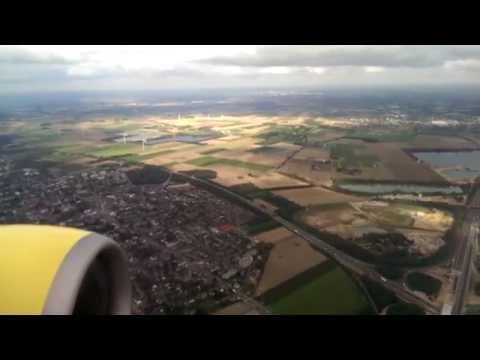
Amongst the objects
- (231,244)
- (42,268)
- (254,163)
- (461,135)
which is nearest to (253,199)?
(231,244)

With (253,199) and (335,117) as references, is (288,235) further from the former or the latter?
(335,117)

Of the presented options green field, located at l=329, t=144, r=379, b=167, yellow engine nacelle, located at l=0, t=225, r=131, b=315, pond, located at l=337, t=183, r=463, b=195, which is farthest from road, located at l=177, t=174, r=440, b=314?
green field, located at l=329, t=144, r=379, b=167

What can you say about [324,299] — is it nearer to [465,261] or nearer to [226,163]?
[465,261]

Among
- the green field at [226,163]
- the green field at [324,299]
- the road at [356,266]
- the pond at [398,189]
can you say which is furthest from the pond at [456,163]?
the green field at [324,299]

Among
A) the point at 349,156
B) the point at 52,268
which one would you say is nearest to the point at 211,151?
the point at 349,156

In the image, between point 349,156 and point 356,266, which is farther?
point 349,156

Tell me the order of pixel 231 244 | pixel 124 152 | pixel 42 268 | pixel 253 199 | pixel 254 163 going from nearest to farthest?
pixel 42 268 < pixel 231 244 < pixel 253 199 < pixel 254 163 < pixel 124 152
